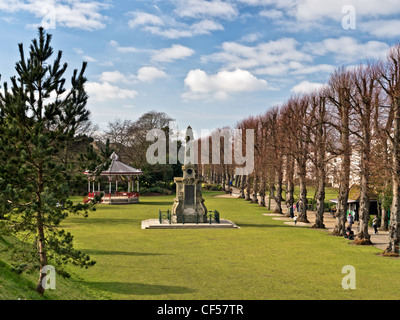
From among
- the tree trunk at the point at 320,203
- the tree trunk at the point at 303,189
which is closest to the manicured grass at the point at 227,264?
the tree trunk at the point at 320,203

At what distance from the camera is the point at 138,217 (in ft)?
122

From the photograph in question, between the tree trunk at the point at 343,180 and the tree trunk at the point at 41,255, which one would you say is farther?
the tree trunk at the point at 343,180

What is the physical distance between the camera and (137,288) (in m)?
14.3

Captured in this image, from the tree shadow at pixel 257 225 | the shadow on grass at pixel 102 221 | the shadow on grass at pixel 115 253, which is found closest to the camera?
the shadow on grass at pixel 115 253

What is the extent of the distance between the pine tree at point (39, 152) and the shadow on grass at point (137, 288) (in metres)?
2.30

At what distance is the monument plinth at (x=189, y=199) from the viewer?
32531 mm

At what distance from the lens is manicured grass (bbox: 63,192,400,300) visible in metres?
14.1
